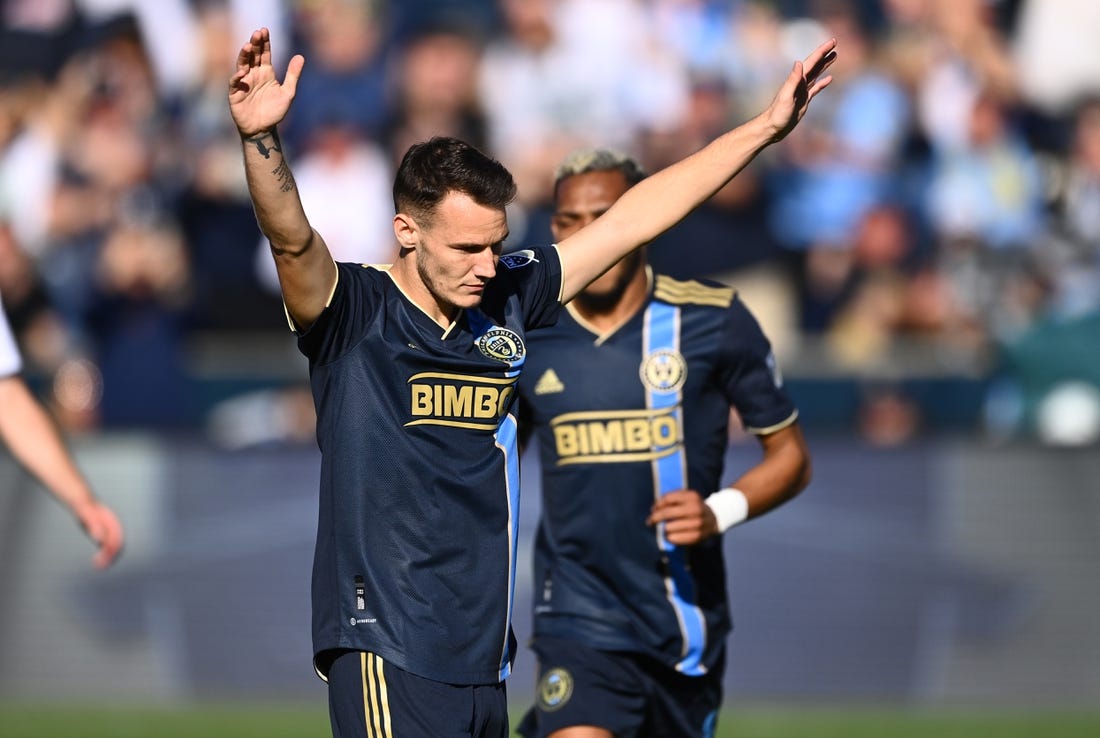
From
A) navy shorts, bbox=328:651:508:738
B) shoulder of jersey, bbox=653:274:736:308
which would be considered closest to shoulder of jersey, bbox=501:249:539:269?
shoulder of jersey, bbox=653:274:736:308

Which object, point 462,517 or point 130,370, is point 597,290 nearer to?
point 462,517

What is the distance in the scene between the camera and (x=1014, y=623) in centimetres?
1050

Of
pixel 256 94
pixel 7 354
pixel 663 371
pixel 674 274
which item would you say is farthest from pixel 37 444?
pixel 674 274

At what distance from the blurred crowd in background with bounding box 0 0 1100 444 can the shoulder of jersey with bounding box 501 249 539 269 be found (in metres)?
7.11

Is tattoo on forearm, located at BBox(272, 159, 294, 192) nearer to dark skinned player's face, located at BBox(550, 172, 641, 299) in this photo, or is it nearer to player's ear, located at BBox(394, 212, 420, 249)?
player's ear, located at BBox(394, 212, 420, 249)

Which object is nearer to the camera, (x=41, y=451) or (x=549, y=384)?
(x=41, y=451)

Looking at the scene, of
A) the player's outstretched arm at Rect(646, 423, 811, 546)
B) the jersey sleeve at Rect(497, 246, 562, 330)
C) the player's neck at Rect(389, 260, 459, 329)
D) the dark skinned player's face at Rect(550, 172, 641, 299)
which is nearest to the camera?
the player's neck at Rect(389, 260, 459, 329)

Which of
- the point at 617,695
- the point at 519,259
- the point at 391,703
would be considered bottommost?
the point at 617,695

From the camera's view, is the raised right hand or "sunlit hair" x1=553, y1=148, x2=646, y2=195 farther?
"sunlit hair" x1=553, y1=148, x2=646, y2=195

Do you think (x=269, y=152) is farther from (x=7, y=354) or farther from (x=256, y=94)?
(x=7, y=354)

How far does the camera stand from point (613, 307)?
652 cm

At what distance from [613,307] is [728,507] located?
949mm

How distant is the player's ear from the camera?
16.0ft

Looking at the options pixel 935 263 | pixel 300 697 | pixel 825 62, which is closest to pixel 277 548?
pixel 300 697
